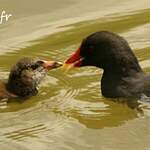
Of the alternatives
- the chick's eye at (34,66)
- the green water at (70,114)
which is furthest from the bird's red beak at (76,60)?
the chick's eye at (34,66)

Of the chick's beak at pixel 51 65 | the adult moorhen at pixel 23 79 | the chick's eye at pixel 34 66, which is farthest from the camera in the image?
the chick's beak at pixel 51 65

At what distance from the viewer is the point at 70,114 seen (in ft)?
27.2

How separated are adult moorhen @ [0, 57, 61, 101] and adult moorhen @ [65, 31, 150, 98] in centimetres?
55

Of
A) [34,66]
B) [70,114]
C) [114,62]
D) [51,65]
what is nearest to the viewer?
[70,114]

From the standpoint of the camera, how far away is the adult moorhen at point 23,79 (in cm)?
890

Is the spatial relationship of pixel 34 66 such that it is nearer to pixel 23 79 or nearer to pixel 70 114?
pixel 23 79

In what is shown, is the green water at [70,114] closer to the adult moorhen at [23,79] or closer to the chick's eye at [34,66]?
the adult moorhen at [23,79]

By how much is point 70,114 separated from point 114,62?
3.02 feet

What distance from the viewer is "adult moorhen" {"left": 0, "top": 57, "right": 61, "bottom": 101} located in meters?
8.90

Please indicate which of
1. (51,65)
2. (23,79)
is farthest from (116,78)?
(23,79)

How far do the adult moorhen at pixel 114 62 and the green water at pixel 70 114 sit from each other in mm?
173

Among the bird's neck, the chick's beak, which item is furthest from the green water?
the chick's beak

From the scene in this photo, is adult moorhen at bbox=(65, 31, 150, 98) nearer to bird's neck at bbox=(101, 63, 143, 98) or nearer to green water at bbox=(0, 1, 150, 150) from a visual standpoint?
bird's neck at bbox=(101, 63, 143, 98)

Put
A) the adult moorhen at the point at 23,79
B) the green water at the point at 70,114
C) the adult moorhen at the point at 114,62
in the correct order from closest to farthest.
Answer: the green water at the point at 70,114
the adult moorhen at the point at 114,62
the adult moorhen at the point at 23,79
